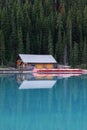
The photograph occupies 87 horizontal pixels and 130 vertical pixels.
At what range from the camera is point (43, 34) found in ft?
219

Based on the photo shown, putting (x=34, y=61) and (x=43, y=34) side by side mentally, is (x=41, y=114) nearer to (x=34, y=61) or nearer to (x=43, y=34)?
(x=34, y=61)

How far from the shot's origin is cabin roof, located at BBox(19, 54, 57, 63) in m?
57.4

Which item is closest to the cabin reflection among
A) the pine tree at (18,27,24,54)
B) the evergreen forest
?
the evergreen forest

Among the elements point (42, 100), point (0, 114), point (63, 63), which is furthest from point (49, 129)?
point (63, 63)

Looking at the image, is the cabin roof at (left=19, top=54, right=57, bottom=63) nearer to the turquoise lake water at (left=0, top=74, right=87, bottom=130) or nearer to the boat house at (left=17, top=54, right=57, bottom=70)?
the boat house at (left=17, top=54, right=57, bottom=70)

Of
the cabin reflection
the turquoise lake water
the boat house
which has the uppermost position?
the turquoise lake water

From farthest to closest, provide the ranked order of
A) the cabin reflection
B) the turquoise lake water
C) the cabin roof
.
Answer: the cabin roof
the cabin reflection
the turquoise lake water

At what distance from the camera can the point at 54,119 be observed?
50.0 ft

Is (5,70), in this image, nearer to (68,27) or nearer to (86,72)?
(86,72)

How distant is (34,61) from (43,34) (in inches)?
429

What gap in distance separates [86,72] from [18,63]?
490 inches

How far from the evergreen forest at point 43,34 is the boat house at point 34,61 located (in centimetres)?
240

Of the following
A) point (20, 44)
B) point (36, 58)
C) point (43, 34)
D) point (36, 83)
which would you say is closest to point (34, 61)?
point (36, 58)

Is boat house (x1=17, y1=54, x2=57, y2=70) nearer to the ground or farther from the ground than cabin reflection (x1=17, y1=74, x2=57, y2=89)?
nearer to the ground
